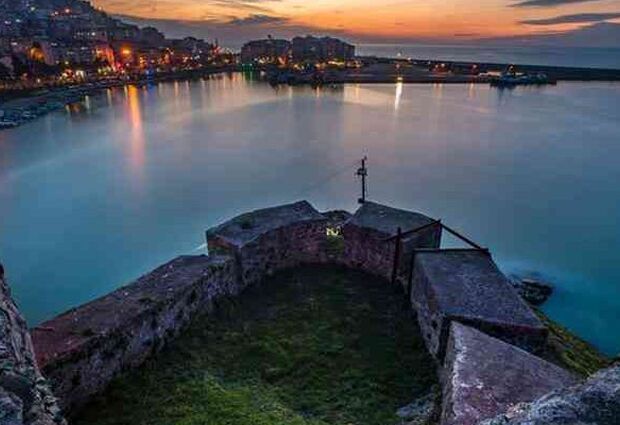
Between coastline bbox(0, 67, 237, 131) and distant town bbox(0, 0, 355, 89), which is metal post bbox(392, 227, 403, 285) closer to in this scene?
coastline bbox(0, 67, 237, 131)

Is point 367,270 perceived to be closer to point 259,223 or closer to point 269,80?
point 259,223

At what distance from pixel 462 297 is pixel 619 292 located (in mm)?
11322

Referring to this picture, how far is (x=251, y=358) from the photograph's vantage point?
6031 mm

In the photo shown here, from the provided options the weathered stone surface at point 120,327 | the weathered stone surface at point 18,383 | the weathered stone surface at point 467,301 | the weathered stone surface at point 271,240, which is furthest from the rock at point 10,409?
the weathered stone surface at point 271,240

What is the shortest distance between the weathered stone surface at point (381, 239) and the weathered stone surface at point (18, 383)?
5665 mm

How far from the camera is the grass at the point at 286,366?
4.82m

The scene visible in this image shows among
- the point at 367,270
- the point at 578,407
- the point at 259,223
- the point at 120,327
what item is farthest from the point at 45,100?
the point at 578,407

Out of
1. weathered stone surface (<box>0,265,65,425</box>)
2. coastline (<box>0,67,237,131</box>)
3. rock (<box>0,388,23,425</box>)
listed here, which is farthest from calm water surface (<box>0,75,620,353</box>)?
rock (<box>0,388,23,425</box>)

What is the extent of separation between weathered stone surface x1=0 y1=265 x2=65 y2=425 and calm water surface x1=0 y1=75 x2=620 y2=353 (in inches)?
429

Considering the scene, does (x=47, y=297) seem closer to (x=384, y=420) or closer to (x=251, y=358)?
(x=251, y=358)

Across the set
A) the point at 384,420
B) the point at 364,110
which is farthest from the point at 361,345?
the point at 364,110

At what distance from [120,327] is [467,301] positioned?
431 cm

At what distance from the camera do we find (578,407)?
198 cm

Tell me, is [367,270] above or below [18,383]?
below
